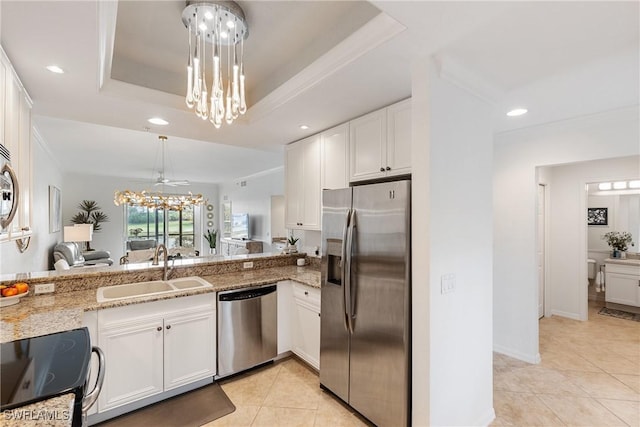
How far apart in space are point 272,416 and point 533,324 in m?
2.77

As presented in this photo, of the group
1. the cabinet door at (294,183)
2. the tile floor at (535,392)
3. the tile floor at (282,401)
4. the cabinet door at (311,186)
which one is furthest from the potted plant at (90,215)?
the tile floor at (535,392)

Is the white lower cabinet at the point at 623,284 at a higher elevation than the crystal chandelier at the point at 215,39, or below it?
below

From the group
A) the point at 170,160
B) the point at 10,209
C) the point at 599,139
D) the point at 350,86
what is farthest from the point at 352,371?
the point at 170,160

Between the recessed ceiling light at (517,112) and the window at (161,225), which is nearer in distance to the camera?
the recessed ceiling light at (517,112)

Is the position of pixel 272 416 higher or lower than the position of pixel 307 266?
lower

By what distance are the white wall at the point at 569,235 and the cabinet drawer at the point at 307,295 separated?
385cm

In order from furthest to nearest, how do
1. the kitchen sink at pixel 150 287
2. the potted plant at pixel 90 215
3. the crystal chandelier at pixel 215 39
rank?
the potted plant at pixel 90 215 < the kitchen sink at pixel 150 287 < the crystal chandelier at pixel 215 39

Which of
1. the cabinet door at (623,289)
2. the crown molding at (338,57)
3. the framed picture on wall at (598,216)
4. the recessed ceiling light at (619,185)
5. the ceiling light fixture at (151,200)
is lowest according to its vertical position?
the cabinet door at (623,289)

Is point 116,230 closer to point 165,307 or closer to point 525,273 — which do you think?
point 165,307

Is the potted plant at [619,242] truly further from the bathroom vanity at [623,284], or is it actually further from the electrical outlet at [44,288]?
the electrical outlet at [44,288]

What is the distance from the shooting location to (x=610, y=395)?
250 centimetres

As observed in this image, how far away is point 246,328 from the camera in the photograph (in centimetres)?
276

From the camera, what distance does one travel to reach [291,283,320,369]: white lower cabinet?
2.79 m

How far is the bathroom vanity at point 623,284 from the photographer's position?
432 centimetres
